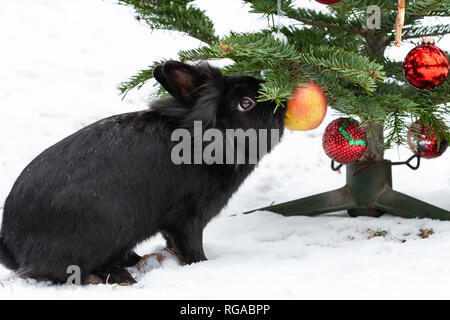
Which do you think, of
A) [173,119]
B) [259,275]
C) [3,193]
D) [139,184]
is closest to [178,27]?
[173,119]

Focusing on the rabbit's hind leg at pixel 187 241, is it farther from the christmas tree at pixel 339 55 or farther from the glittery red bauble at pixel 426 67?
the glittery red bauble at pixel 426 67

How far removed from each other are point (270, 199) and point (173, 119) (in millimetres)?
1834

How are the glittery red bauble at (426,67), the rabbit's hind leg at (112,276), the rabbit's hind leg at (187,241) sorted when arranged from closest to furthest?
the rabbit's hind leg at (112,276) → the rabbit's hind leg at (187,241) → the glittery red bauble at (426,67)

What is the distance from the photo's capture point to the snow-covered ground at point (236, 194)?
204cm

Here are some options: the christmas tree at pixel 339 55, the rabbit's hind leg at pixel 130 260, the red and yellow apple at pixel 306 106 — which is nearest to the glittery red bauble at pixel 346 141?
the christmas tree at pixel 339 55

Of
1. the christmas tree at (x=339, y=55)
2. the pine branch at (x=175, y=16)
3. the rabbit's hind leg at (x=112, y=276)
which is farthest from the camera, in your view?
the pine branch at (x=175, y=16)

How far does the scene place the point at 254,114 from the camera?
2.39m

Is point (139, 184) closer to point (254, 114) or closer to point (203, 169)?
point (203, 169)

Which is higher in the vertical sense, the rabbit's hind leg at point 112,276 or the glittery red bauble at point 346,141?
the glittery red bauble at point 346,141

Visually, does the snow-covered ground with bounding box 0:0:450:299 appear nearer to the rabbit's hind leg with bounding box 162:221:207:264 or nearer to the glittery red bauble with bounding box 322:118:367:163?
the rabbit's hind leg with bounding box 162:221:207:264

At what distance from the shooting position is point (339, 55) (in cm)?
234

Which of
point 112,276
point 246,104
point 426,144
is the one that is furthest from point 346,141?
point 112,276

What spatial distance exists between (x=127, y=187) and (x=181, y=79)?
518 mm

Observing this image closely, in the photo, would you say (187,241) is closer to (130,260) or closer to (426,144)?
(130,260)
